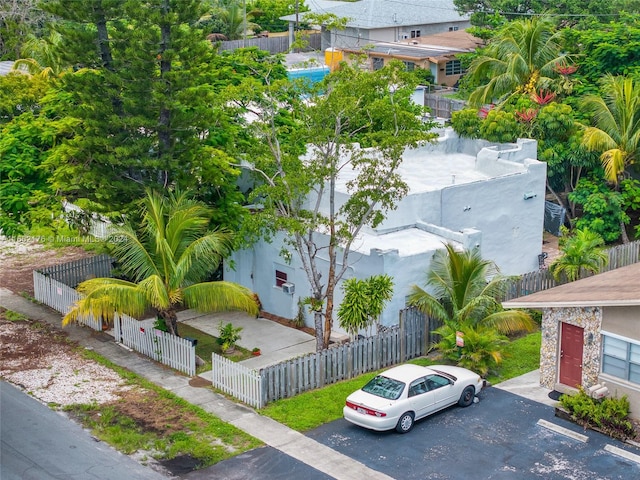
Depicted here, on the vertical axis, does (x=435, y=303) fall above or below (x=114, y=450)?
above

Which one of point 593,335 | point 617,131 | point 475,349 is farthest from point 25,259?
point 617,131

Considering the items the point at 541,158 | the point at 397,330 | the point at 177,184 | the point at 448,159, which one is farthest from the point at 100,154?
the point at 541,158

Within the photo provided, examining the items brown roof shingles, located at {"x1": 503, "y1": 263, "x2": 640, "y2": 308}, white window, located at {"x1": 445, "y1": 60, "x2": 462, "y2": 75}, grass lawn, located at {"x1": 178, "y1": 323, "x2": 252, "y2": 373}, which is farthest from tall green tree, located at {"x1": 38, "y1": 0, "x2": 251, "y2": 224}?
white window, located at {"x1": 445, "y1": 60, "x2": 462, "y2": 75}

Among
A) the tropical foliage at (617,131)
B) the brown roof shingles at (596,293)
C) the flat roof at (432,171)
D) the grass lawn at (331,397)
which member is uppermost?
the tropical foliage at (617,131)

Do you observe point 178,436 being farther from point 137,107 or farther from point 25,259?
point 25,259

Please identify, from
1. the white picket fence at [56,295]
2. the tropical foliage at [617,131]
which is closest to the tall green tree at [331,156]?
the white picket fence at [56,295]

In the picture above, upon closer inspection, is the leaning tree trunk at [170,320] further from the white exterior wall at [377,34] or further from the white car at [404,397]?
the white exterior wall at [377,34]

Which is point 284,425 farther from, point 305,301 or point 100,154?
point 100,154
